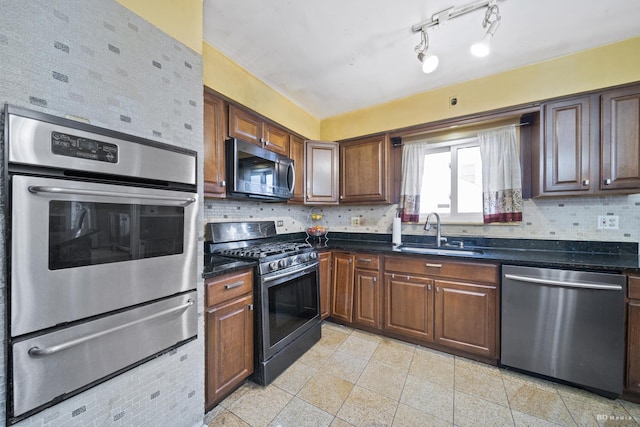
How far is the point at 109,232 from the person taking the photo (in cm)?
104

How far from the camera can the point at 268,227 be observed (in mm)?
2725

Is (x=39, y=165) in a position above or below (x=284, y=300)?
above

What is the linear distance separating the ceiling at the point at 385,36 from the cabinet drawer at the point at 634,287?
5.83 feet

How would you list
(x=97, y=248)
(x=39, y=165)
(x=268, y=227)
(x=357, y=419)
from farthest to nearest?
(x=268, y=227) < (x=357, y=419) < (x=97, y=248) < (x=39, y=165)

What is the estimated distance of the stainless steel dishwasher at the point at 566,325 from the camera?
5.22 ft

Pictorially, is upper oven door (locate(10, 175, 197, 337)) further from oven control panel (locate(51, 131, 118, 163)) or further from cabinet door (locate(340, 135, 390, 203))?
cabinet door (locate(340, 135, 390, 203))

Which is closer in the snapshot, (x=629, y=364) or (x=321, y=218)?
(x=629, y=364)

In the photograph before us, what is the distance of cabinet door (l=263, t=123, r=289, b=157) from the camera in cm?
232

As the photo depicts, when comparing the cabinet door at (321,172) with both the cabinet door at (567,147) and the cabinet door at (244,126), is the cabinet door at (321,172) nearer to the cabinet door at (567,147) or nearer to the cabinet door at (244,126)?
the cabinet door at (244,126)

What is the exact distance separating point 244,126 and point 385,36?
132 cm

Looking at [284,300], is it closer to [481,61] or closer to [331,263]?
[331,263]

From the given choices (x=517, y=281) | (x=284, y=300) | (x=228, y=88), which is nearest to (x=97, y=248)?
(x=284, y=300)

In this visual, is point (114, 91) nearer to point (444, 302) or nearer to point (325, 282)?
point (325, 282)

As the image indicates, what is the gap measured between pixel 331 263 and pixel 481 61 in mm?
2387
